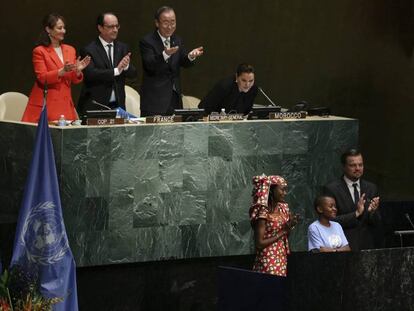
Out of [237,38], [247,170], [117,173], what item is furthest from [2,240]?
[237,38]

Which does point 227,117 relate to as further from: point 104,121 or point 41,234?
point 41,234

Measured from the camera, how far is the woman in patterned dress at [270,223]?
836 centimetres

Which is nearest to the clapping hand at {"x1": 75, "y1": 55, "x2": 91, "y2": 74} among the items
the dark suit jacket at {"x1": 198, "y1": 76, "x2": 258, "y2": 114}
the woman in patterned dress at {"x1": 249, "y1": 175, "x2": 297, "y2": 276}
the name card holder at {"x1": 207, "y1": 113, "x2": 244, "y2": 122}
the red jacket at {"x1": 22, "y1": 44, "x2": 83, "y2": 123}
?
the red jacket at {"x1": 22, "y1": 44, "x2": 83, "y2": 123}

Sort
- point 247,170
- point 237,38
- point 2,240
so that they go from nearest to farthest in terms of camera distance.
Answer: point 2,240
point 247,170
point 237,38

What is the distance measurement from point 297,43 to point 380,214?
368 cm

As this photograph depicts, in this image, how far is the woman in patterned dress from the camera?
836cm

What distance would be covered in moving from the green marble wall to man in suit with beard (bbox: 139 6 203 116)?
2.43 feet

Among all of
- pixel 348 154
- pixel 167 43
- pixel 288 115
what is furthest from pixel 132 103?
pixel 348 154

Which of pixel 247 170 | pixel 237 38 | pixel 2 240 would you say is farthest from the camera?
pixel 237 38

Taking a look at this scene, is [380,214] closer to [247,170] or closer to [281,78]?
[247,170]

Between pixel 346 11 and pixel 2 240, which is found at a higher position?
pixel 346 11

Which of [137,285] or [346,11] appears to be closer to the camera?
[137,285]

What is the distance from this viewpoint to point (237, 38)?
12.9 m

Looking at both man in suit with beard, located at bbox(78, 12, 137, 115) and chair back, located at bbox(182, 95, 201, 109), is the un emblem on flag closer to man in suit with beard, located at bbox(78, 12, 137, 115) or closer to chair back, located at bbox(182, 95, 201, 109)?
man in suit with beard, located at bbox(78, 12, 137, 115)
